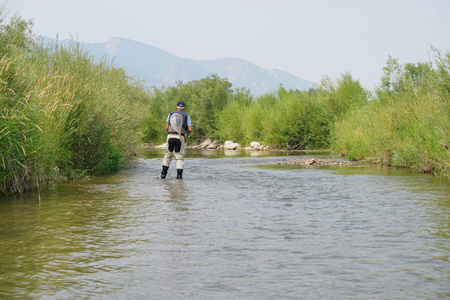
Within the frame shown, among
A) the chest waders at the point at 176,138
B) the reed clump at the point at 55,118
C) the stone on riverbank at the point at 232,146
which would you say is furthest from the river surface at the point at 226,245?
the stone on riverbank at the point at 232,146

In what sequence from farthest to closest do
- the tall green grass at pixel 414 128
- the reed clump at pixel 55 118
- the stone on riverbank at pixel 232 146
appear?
1. the stone on riverbank at pixel 232 146
2. the tall green grass at pixel 414 128
3. the reed clump at pixel 55 118

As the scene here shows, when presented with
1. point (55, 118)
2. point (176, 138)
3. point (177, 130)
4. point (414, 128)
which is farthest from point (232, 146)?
point (55, 118)

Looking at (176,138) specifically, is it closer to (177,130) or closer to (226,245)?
(177,130)

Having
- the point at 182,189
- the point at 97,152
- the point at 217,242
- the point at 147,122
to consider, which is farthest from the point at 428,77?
the point at 147,122

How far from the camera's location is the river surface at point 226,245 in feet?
17.8

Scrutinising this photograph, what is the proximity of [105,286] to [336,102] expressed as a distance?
162 feet

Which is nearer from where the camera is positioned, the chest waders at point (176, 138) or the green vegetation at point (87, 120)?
the green vegetation at point (87, 120)

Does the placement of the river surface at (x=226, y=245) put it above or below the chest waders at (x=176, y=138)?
below

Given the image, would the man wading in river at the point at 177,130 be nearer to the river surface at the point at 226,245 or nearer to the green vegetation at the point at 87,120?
the green vegetation at the point at 87,120

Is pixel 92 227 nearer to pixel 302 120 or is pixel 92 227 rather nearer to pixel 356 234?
pixel 356 234

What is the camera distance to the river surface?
17.8 feet

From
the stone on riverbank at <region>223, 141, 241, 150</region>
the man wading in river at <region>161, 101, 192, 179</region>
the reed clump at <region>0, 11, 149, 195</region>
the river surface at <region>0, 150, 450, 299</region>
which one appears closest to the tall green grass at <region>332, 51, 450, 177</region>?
the river surface at <region>0, 150, 450, 299</region>

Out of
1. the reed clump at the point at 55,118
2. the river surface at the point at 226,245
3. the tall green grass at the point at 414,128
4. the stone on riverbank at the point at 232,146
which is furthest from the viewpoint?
the stone on riverbank at the point at 232,146

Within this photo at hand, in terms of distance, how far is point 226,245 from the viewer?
7465 millimetres
